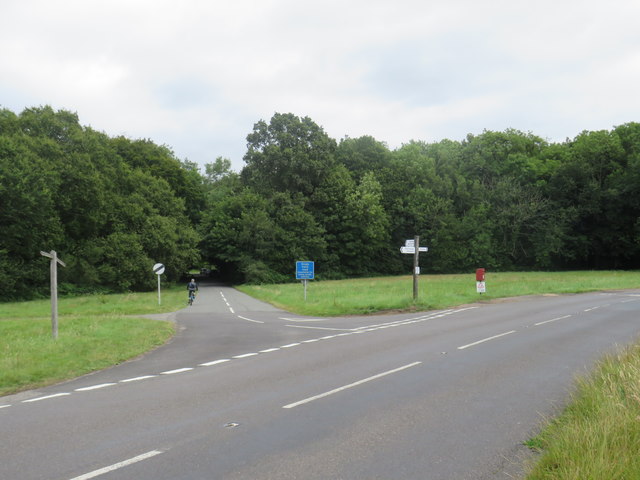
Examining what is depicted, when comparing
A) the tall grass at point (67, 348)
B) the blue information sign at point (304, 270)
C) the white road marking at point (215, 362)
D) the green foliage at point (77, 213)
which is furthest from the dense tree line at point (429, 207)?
the white road marking at point (215, 362)

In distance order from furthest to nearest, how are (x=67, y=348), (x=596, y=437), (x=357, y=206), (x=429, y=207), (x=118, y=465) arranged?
(x=429, y=207) → (x=357, y=206) → (x=67, y=348) → (x=118, y=465) → (x=596, y=437)

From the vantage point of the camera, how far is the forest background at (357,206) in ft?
167

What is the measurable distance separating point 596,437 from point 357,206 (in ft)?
208

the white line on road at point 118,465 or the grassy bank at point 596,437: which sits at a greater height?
the grassy bank at point 596,437

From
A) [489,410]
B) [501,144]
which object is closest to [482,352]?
[489,410]

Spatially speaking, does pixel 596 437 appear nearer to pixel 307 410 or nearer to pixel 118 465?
pixel 307 410

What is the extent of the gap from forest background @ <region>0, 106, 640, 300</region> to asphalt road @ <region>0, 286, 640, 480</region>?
40.6 meters

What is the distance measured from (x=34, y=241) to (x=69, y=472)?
140 ft

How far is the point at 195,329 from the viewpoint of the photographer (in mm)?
17984

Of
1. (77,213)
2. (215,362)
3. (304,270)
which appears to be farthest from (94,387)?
(77,213)

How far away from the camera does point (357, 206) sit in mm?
67500

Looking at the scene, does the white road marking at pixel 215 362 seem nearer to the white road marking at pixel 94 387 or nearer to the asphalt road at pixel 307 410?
the asphalt road at pixel 307 410

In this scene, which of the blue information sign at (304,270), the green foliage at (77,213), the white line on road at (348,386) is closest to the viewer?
the white line on road at (348,386)

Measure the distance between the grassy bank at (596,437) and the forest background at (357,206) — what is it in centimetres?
4679
